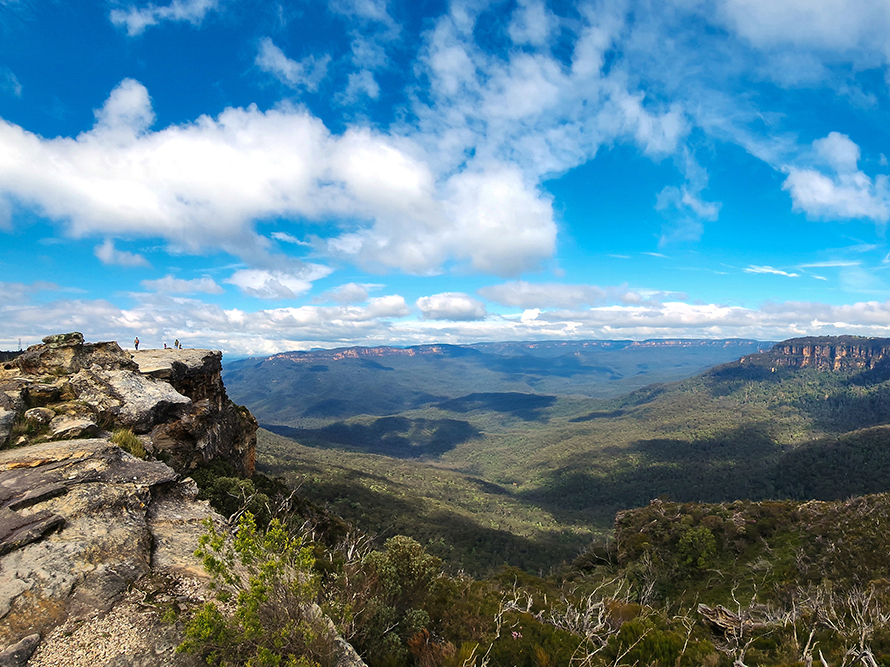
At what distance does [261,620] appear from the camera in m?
5.78

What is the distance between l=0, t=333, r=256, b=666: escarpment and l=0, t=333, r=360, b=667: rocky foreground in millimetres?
23

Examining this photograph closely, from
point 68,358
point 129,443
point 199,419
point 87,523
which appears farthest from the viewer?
point 199,419

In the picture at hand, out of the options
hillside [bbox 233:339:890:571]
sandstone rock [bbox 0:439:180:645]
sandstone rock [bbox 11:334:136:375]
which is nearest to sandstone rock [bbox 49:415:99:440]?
sandstone rock [bbox 0:439:180:645]

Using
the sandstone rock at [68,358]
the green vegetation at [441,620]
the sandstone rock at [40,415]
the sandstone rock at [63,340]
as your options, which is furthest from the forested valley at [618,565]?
the sandstone rock at [63,340]

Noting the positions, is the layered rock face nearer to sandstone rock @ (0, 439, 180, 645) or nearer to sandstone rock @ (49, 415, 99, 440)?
sandstone rock @ (49, 415, 99, 440)

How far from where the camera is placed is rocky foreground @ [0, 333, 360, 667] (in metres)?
5.25

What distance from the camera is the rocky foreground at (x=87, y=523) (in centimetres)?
525

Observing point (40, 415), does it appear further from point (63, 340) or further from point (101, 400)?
point (63, 340)

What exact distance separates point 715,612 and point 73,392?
26170 millimetres

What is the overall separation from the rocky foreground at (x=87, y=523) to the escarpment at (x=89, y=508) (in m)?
0.02

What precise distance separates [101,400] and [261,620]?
520 inches

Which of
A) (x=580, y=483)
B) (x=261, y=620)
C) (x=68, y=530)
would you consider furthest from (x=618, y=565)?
(x=580, y=483)

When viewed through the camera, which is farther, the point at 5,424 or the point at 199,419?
the point at 199,419

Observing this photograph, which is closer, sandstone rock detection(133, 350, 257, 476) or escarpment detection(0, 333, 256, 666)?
escarpment detection(0, 333, 256, 666)
